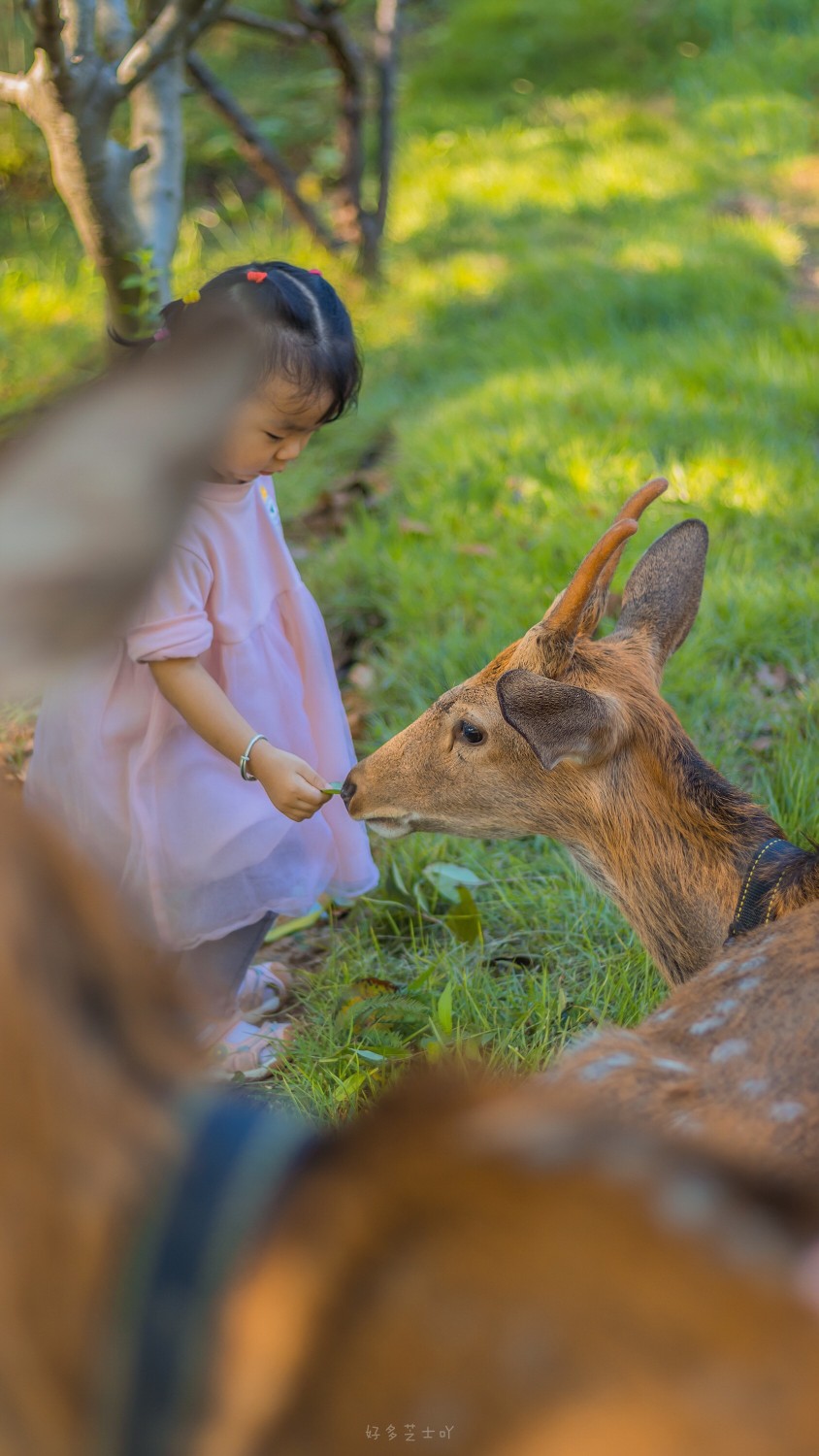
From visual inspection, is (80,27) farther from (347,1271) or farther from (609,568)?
(347,1271)

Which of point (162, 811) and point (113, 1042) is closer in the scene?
point (113, 1042)

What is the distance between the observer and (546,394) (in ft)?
18.2

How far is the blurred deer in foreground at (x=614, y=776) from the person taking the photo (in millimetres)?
2289

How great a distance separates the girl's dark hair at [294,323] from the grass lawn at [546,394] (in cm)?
124

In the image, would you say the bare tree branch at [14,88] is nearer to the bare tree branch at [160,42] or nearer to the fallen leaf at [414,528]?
the bare tree branch at [160,42]

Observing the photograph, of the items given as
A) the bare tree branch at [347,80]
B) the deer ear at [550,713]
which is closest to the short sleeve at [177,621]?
the deer ear at [550,713]

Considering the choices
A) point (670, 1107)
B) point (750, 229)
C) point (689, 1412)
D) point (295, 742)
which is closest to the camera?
point (689, 1412)

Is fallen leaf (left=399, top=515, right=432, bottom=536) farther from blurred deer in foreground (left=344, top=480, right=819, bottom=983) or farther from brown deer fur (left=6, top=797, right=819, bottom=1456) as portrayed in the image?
brown deer fur (left=6, top=797, right=819, bottom=1456)

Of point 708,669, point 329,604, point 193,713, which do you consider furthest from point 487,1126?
point 329,604

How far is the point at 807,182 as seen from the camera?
8242mm

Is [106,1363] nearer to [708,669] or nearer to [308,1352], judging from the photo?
[308,1352]

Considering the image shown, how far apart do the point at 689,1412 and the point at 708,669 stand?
3.29 metres

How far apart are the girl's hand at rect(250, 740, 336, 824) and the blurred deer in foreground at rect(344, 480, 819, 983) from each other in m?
0.21

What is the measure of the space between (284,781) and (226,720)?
17cm
